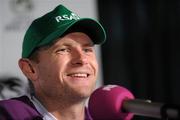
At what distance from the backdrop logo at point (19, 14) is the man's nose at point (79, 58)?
0.61 m

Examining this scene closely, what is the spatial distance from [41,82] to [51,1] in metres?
0.69

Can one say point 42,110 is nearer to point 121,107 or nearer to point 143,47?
point 121,107

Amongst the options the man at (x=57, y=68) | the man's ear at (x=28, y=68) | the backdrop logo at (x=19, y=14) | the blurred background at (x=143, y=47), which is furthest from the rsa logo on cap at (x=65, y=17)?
the blurred background at (x=143, y=47)

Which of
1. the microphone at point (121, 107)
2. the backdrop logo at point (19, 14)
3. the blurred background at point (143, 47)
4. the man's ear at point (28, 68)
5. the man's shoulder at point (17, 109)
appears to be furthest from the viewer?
the blurred background at point (143, 47)

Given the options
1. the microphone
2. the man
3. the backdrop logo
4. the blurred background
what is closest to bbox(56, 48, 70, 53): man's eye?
the man

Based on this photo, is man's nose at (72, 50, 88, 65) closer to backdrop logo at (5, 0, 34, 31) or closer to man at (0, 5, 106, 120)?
man at (0, 5, 106, 120)

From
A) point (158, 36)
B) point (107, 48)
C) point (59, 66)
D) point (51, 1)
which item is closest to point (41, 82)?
point (59, 66)

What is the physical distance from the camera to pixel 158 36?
2.42 meters

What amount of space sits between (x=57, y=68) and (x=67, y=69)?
0.03 m

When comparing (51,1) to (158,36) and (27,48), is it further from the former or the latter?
(158,36)

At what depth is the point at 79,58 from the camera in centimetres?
96

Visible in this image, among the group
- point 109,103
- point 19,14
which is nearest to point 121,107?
point 109,103

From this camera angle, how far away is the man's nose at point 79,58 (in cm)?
96

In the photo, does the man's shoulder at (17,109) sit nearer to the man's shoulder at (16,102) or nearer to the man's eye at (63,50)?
the man's shoulder at (16,102)
